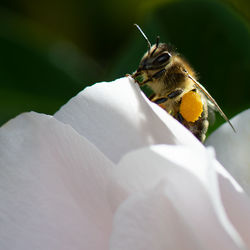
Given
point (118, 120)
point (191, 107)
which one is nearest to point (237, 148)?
point (191, 107)

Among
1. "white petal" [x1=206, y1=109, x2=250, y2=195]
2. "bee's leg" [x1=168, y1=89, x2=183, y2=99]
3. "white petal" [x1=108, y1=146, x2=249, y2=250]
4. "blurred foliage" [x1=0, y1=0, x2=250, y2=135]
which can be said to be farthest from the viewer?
"blurred foliage" [x1=0, y1=0, x2=250, y2=135]

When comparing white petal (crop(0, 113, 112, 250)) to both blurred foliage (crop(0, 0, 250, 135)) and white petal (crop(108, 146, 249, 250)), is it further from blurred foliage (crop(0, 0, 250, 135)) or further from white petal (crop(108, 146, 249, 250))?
blurred foliage (crop(0, 0, 250, 135))

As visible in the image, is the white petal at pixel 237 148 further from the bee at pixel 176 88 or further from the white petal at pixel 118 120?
the white petal at pixel 118 120

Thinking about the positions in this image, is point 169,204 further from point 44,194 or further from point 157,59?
point 157,59

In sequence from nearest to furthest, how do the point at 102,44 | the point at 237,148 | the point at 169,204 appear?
the point at 169,204 < the point at 237,148 < the point at 102,44

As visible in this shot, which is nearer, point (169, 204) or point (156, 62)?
point (169, 204)

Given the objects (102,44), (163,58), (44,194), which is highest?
(163,58)

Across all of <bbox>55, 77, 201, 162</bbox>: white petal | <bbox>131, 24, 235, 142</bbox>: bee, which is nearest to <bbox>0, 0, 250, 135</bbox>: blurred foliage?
<bbox>131, 24, 235, 142</bbox>: bee
